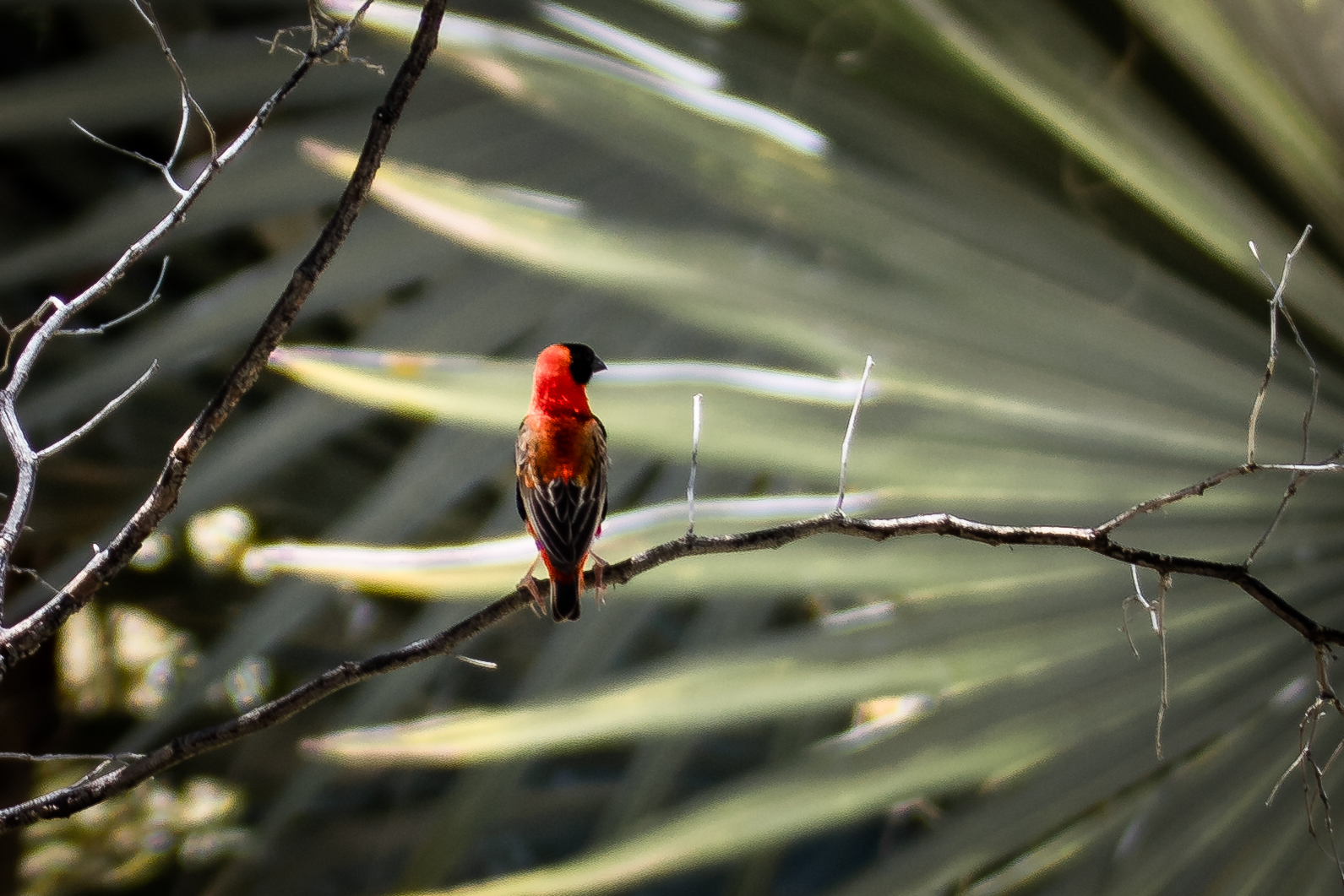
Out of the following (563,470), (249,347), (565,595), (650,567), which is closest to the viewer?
(249,347)

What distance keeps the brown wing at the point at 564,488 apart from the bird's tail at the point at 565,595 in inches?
0.4

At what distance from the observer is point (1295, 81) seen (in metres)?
0.89

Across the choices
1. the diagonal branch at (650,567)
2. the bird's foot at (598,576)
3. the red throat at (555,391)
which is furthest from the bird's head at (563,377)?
the diagonal branch at (650,567)

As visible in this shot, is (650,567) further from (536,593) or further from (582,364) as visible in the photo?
(582,364)

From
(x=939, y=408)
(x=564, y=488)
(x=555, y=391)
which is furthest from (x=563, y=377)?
(x=939, y=408)

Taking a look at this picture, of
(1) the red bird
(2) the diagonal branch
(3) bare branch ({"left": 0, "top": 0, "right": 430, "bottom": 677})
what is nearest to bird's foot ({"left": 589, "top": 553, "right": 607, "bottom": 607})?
(1) the red bird

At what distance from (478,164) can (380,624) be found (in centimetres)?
121

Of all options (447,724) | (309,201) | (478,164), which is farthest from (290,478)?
(447,724)

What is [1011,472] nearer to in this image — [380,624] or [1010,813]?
[1010,813]

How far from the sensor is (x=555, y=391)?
3.26 ft

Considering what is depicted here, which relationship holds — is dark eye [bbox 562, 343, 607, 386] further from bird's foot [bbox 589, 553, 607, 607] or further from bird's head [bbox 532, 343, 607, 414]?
bird's foot [bbox 589, 553, 607, 607]

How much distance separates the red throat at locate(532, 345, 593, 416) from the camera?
0.98m

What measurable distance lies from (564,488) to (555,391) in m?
0.12

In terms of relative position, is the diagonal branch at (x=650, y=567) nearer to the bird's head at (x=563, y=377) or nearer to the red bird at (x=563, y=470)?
the red bird at (x=563, y=470)
